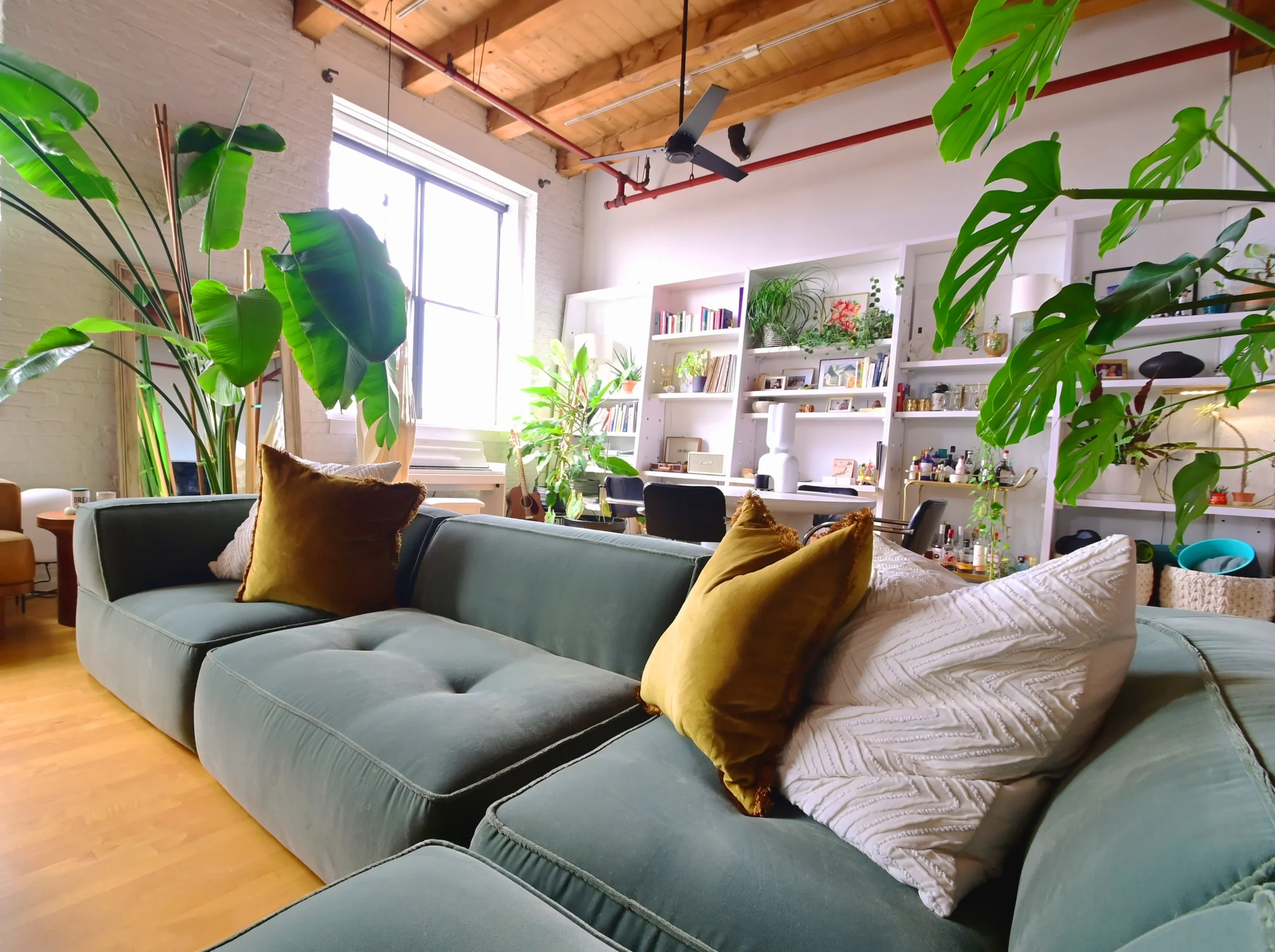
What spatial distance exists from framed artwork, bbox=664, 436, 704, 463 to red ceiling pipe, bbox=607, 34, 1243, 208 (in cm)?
222

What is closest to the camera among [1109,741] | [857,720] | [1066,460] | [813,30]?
[1109,741]

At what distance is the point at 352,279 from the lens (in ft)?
6.84

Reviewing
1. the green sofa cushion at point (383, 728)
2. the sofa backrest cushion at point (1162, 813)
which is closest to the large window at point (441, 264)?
the green sofa cushion at point (383, 728)

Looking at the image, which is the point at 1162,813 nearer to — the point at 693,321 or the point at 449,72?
the point at 693,321

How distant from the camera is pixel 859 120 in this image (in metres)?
5.14

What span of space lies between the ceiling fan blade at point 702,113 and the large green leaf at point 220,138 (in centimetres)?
231

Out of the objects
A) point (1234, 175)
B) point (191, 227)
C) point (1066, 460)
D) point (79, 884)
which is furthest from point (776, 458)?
point (191, 227)

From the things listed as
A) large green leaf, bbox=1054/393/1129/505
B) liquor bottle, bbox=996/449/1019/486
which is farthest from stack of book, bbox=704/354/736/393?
large green leaf, bbox=1054/393/1129/505

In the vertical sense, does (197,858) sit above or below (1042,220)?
below

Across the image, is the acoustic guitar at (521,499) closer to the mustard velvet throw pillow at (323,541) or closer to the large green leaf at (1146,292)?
the mustard velvet throw pillow at (323,541)

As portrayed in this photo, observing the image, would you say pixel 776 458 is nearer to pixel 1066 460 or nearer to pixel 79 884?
pixel 1066 460

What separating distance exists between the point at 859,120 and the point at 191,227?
4.94 metres

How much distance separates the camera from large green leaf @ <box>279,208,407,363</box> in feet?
6.59

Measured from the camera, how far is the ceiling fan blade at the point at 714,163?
12.1 feet
